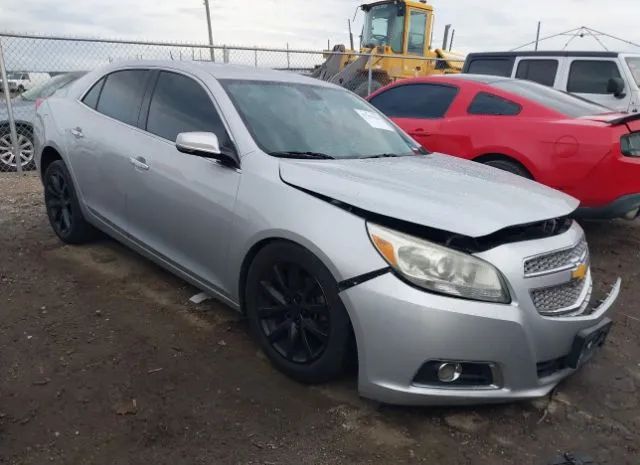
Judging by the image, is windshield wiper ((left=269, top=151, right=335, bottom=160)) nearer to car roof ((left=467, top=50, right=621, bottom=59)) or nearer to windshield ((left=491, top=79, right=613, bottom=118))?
windshield ((left=491, top=79, right=613, bottom=118))

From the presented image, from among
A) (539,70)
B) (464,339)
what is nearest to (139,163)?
(464,339)

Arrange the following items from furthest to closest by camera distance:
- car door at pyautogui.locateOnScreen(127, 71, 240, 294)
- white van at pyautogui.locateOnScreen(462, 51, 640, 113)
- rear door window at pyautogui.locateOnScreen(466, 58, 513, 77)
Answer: rear door window at pyautogui.locateOnScreen(466, 58, 513, 77) < white van at pyautogui.locateOnScreen(462, 51, 640, 113) < car door at pyautogui.locateOnScreen(127, 71, 240, 294)

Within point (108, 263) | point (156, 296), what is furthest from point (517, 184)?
point (108, 263)

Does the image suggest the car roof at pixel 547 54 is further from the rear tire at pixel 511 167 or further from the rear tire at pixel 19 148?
the rear tire at pixel 19 148

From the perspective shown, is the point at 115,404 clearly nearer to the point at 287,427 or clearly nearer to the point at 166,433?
the point at 166,433

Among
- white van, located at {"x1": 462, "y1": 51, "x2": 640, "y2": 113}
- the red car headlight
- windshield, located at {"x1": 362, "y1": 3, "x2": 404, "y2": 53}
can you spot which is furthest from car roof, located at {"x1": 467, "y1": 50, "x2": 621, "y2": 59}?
windshield, located at {"x1": 362, "y1": 3, "x2": 404, "y2": 53}

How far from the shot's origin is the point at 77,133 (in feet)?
13.4

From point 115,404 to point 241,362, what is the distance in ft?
2.21

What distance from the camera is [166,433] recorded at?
7.64ft

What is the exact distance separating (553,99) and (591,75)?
3.37 meters

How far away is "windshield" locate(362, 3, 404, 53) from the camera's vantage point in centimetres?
1384

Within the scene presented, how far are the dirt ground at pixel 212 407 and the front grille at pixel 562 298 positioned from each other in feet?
1.70

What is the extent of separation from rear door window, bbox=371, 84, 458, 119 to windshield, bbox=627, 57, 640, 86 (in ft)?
12.5

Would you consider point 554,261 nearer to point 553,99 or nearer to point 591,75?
point 553,99
